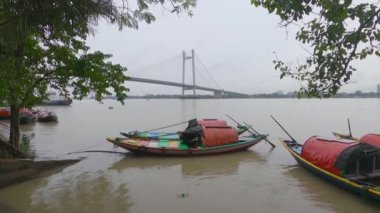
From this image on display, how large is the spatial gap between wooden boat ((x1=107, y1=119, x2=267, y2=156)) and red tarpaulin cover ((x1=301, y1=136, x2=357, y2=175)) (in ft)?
12.4

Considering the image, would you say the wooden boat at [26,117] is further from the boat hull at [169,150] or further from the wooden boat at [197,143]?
the boat hull at [169,150]

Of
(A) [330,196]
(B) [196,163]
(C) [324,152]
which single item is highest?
(C) [324,152]

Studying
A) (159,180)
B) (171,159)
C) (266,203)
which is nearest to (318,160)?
(266,203)

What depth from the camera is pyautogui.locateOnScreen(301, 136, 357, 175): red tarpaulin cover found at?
987 centimetres

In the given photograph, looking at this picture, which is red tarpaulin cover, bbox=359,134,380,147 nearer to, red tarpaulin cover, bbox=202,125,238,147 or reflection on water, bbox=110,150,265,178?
reflection on water, bbox=110,150,265,178

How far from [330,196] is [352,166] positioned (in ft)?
3.13

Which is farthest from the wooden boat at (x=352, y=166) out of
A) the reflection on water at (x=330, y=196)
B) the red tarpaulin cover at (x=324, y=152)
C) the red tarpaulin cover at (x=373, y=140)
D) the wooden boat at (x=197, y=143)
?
the wooden boat at (x=197, y=143)

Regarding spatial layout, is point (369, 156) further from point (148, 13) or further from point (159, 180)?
point (148, 13)

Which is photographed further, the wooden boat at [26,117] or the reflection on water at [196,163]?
the wooden boat at [26,117]

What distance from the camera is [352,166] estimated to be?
9570 millimetres

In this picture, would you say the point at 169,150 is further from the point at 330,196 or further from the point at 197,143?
the point at 330,196

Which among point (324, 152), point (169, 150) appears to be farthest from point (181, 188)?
point (169, 150)

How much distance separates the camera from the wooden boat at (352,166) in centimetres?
872

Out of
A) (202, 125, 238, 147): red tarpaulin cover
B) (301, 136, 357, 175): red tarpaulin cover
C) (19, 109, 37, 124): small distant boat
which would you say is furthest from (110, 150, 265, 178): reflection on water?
(19, 109, 37, 124): small distant boat
